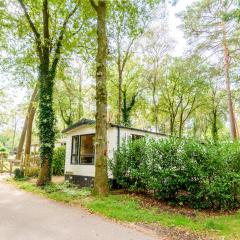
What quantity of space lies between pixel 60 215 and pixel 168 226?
280 centimetres

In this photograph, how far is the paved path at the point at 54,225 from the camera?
15.5ft

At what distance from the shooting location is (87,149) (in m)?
12.5

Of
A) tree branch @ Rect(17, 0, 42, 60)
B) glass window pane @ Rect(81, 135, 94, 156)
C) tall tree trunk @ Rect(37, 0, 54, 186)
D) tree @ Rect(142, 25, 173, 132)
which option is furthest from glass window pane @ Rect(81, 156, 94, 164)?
tree @ Rect(142, 25, 173, 132)

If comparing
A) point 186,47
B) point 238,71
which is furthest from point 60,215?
point 238,71

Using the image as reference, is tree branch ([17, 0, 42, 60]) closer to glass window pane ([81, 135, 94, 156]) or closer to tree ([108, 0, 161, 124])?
tree ([108, 0, 161, 124])

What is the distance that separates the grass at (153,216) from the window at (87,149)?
11.3 ft

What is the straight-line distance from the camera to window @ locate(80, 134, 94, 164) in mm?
12203

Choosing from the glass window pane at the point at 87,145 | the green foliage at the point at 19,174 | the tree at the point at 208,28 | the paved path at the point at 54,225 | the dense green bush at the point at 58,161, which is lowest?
the paved path at the point at 54,225

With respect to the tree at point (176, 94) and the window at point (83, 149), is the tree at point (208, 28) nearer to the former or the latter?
the tree at point (176, 94)

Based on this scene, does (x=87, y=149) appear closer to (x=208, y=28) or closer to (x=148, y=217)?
(x=148, y=217)

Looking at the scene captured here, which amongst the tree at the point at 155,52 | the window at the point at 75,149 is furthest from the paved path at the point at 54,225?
the tree at the point at 155,52

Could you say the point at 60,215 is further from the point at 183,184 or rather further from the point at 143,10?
the point at 143,10

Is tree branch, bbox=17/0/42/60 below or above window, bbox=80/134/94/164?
above

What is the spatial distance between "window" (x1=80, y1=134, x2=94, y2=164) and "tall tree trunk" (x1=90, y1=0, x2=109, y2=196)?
3315 mm
